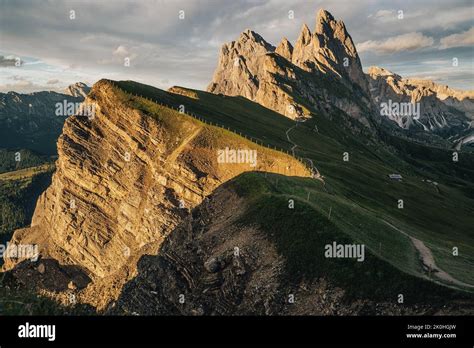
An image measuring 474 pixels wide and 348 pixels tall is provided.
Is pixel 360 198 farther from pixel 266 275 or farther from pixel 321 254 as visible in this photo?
pixel 266 275

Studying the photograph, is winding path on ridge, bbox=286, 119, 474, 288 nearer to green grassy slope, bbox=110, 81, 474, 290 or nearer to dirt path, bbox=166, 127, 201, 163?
Answer: green grassy slope, bbox=110, 81, 474, 290

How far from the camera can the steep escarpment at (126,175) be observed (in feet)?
330

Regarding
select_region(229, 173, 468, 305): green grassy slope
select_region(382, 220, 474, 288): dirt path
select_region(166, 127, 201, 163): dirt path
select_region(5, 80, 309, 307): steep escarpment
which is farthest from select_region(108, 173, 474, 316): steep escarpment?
select_region(166, 127, 201, 163): dirt path

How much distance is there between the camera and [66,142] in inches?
4973

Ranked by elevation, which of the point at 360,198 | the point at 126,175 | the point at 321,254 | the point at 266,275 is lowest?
the point at 266,275

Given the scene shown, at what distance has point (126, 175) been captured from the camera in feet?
383

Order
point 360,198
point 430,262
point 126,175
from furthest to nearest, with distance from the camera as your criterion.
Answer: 1. point 126,175
2. point 360,198
3. point 430,262

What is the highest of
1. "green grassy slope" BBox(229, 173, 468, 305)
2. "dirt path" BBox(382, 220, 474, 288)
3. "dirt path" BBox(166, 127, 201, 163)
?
"dirt path" BBox(166, 127, 201, 163)

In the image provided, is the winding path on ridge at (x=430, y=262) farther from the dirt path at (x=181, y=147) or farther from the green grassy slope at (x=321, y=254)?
the dirt path at (x=181, y=147)

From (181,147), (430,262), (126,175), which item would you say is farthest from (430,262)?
(126,175)

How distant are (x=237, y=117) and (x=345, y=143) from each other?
61.7 metres

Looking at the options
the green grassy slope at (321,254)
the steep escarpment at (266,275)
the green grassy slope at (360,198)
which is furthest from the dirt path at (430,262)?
the steep escarpment at (266,275)

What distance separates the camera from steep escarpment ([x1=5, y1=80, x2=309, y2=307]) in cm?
10050
